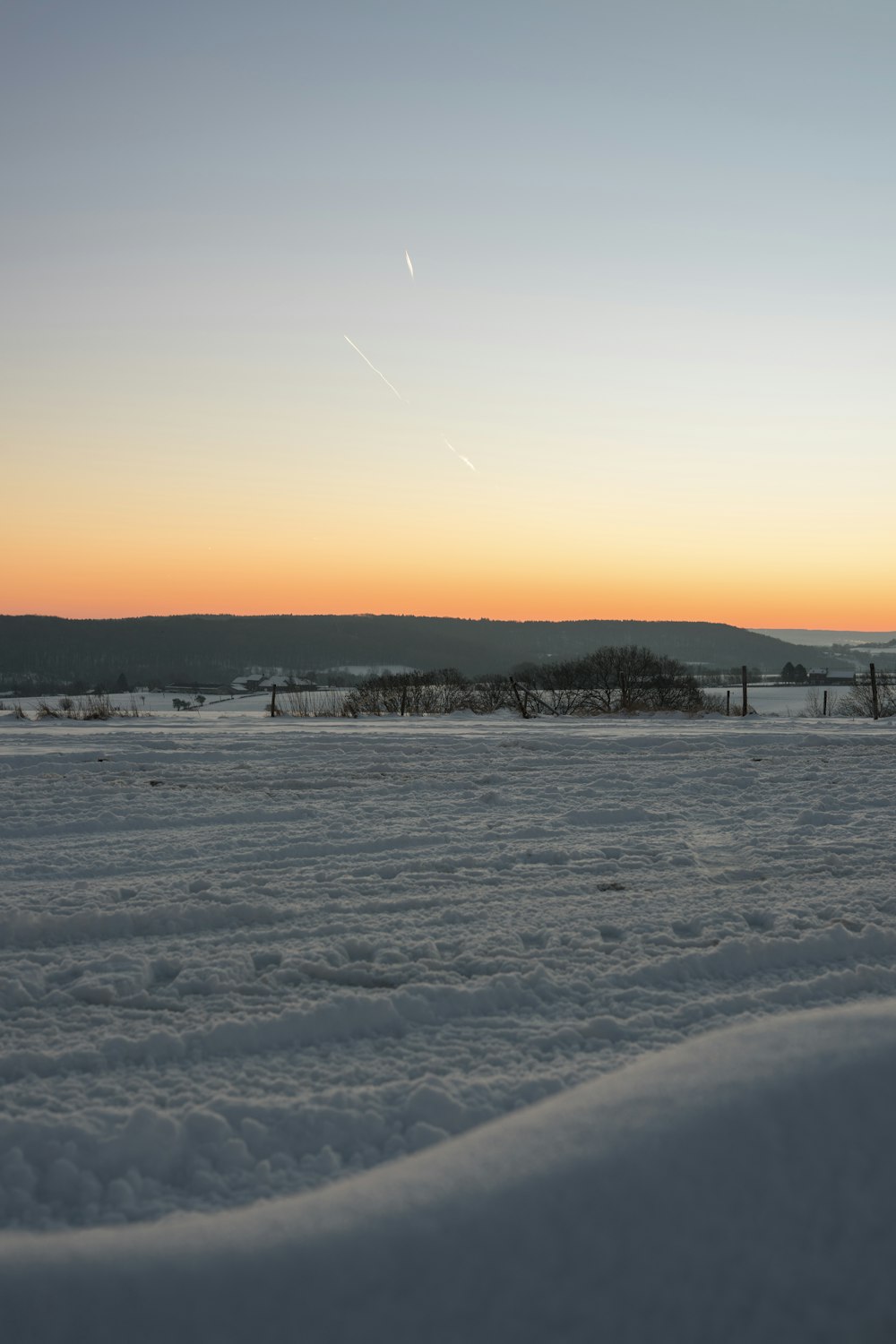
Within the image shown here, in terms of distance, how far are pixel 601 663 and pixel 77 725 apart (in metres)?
20.8

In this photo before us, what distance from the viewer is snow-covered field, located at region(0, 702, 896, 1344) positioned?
4.68ft

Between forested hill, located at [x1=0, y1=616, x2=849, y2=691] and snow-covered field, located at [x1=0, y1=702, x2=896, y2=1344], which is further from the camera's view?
forested hill, located at [x1=0, y1=616, x2=849, y2=691]

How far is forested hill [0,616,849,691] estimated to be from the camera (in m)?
118

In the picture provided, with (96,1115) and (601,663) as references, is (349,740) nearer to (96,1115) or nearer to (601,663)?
(96,1115)

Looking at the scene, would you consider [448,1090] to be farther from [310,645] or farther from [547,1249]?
[310,645]

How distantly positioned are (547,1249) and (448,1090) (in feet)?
1.49

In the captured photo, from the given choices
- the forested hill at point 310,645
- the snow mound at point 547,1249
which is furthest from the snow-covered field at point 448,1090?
the forested hill at point 310,645

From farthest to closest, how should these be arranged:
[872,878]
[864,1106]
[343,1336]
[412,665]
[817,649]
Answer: [817,649] < [412,665] < [872,878] < [864,1106] < [343,1336]

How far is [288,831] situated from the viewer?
4594 mm

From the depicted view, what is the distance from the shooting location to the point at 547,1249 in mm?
1488

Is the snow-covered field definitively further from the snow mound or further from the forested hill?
the forested hill

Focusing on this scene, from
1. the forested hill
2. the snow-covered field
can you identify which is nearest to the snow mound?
the snow-covered field

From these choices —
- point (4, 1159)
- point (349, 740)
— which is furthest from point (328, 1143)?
point (349, 740)

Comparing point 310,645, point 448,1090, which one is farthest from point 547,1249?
point 310,645
